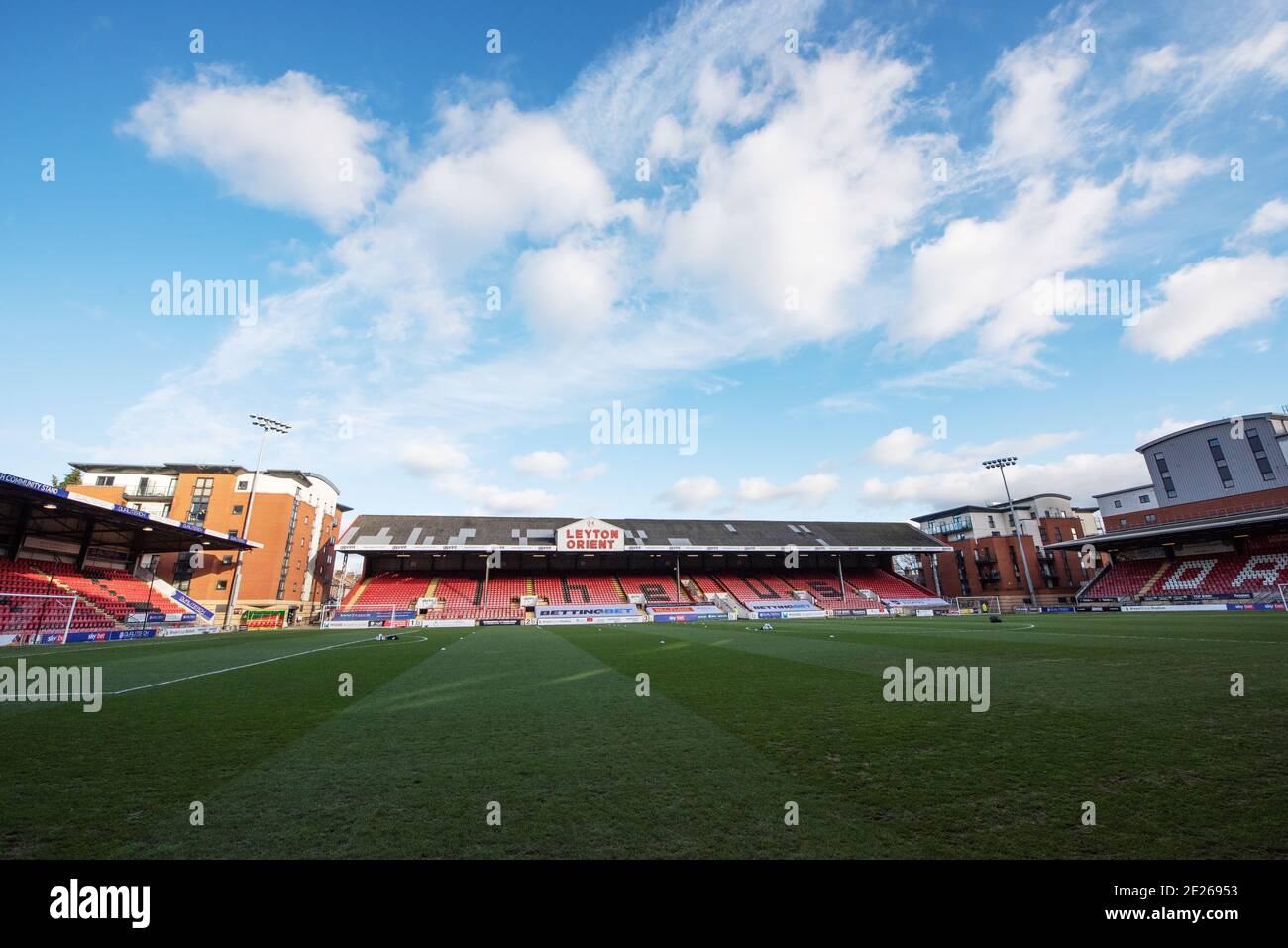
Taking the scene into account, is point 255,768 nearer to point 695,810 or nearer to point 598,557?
point 695,810

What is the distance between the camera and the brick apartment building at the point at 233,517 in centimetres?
4659

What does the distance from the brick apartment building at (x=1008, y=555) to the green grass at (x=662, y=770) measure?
5712 cm

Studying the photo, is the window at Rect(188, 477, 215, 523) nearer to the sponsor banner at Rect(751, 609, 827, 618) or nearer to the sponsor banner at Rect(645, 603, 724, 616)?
the sponsor banner at Rect(645, 603, 724, 616)

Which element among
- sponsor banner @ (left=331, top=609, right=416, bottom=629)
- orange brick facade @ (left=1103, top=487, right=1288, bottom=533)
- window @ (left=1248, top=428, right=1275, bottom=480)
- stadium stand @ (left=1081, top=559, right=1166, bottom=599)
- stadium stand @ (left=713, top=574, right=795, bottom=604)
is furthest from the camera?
stadium stand @ (left=713, top=574, right=795, bottom=604)

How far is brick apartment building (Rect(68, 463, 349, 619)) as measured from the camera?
4659cm

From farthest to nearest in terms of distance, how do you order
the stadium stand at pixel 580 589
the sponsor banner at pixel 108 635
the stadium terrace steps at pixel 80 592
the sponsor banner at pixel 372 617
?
the stadium stand at pixel 580 589 < the sponsor banner at pixel 372 617 < the stadium terrace steps at pixel 80 592 < the sponsor banner at pixel 108 635

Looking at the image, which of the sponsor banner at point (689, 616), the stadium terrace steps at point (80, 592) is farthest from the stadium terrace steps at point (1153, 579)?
the stadium terrace steps at point (80, 592)

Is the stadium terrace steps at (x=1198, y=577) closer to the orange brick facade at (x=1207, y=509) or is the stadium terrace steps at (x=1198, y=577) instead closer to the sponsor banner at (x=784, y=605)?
the orange brick facade at (x=1207, y=509)

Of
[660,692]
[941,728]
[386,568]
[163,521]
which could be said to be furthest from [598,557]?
[941,728]

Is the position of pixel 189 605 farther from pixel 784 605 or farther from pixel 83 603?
pixel 784 605

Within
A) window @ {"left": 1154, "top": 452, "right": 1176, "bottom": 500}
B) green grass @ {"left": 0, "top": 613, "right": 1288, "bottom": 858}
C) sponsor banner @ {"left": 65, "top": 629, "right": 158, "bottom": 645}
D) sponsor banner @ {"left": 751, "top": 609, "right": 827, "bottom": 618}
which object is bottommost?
sponsor banner @ {"left": 751, "top": 609, "right": 827, "bottom": 618}

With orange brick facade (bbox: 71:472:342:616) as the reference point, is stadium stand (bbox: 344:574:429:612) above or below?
below

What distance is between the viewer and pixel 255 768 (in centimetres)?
437

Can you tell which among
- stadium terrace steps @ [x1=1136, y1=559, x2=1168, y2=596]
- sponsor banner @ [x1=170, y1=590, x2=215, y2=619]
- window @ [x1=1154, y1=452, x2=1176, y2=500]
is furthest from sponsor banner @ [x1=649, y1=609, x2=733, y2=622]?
window @ [x1=1154, y1=452, x2=1176, y2=500]
